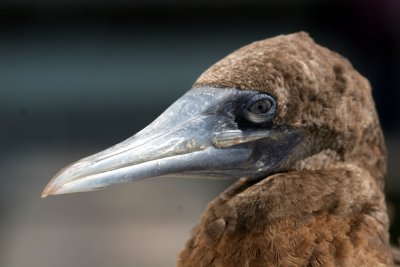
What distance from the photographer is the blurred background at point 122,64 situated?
16.1 ft

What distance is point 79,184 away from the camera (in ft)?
5.27

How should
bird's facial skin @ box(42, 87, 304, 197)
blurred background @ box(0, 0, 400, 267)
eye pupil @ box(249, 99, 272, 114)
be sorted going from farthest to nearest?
blurred background @ box(0, 0, 400, 267), eye pupil @ box(249, 99, 272, 114), bird's facial skin @ box(42, 87, 304, 197)

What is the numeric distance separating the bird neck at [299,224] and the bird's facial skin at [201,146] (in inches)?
3.3

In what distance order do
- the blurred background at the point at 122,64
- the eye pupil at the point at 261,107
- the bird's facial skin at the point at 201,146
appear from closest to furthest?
the bird's facial skin at the point at 201,146 < the eye pupil at the point at 261,107 < the blurred background at the point at 122,64

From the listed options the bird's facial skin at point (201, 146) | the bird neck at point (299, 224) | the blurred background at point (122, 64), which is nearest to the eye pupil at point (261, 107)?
the bird's facial skin at point (201, 146)

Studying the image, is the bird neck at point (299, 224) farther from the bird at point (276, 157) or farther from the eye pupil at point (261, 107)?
the eye pupil at point (261, 107)

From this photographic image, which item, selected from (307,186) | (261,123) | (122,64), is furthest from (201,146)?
(122,64)

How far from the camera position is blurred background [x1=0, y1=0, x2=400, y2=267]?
489cm

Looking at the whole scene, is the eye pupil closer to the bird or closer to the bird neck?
the bird

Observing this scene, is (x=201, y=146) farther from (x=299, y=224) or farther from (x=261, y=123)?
(x=299, y=224)

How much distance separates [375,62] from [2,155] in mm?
2720

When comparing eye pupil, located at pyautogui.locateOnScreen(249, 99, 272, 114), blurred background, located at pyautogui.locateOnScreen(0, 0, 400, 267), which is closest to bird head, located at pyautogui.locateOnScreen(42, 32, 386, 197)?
eye pupil, located at pyautogui.locateOnScreen(249, 99, 272, 114)

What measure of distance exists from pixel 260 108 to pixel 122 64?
3.82m

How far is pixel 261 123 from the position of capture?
1.80 metres
